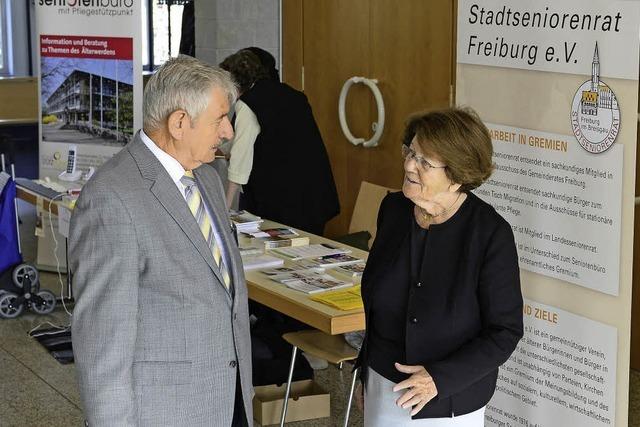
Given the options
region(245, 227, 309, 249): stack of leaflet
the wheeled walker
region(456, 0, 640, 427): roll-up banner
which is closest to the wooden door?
region(245, 227, 309, 249): stack of leaflet

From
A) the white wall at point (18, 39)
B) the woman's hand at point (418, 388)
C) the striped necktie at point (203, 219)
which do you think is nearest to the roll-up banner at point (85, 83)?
the striped necktie at point (203, 219)

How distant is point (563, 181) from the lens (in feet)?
10.5

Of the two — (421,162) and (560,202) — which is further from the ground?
(421,162)

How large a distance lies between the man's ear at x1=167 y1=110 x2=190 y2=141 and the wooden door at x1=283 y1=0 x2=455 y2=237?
3648 mm

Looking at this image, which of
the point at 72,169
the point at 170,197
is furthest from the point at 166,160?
the point at 72,169

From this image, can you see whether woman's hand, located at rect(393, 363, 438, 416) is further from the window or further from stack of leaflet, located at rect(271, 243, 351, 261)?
the window

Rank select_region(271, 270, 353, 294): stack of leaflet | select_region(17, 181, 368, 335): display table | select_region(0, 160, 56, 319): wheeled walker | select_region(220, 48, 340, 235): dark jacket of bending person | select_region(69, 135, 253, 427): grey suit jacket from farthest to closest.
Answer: select_region(0, 160, 56, 319): wheeled walker, select_region(220, 48, 340, 235): dark jacket of bending person, select_region(271, 270, 353, 294): stack of leaflet, select_region(17, 181, 368, 335): display table, select_region(69, 135, 253, 427): grey suit jacket

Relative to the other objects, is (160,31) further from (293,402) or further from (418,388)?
(418,388)

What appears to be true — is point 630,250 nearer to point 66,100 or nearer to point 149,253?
point 149,253

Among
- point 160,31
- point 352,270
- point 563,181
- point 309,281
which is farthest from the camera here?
point 160,31

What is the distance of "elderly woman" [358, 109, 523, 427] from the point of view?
265 centimetres

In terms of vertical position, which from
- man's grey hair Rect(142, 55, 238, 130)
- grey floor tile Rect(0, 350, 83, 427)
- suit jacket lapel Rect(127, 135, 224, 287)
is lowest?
grey floor tile Rect(0, 350, 83, 427)

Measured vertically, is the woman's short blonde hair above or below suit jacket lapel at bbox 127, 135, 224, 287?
above

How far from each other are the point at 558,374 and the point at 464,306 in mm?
778
